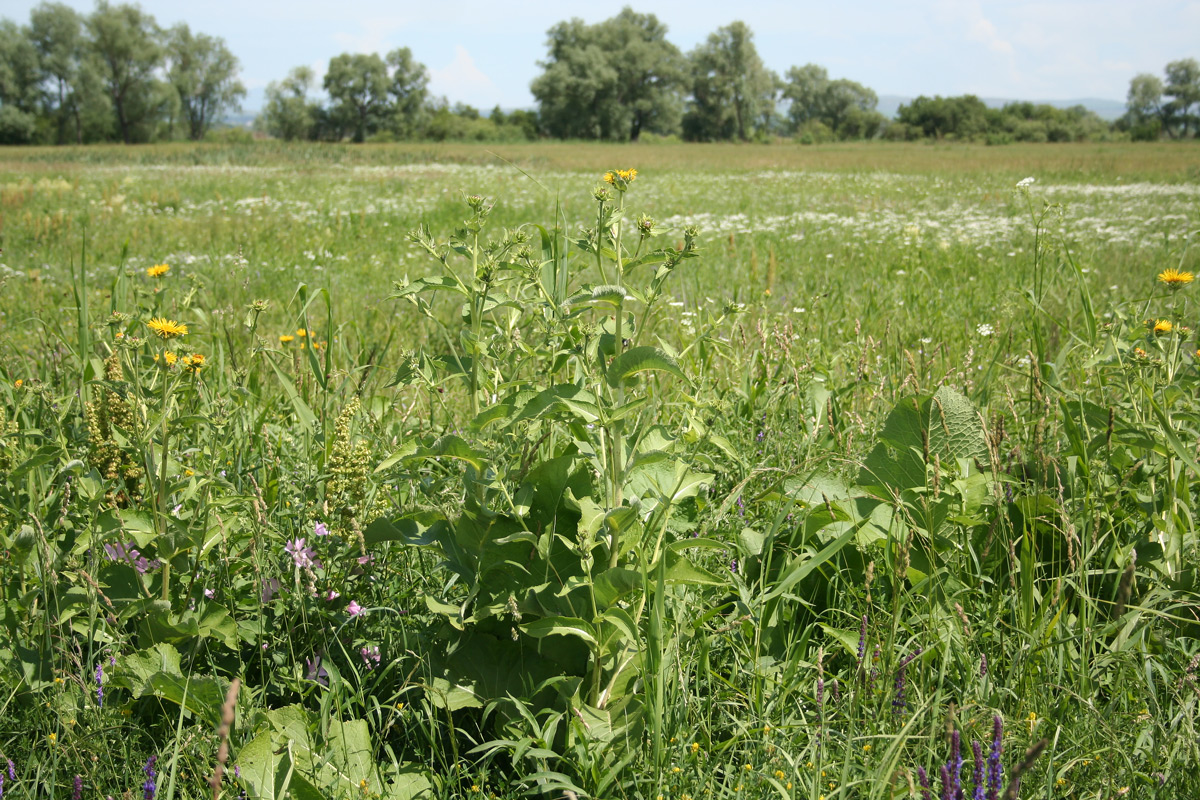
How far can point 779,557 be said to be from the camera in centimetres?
183

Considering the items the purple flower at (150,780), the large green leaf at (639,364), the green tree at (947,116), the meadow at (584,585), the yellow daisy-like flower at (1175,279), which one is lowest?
the purple flower at (150,780)

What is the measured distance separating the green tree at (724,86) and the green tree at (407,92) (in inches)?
1235

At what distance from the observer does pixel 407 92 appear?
8612 centimetres

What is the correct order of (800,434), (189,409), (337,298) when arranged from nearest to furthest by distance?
(189,409)
(800,434)
(337,298)

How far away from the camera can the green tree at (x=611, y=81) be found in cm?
7281

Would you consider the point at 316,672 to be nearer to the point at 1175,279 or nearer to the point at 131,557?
the point at 131,557

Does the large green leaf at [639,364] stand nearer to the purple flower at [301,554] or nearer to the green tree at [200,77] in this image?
the purple flower at [301,554]

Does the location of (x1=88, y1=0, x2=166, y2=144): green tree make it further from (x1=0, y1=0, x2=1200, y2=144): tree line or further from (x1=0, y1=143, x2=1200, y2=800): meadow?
(x1=0, y1=143, x2=1200, y2=800): meadow

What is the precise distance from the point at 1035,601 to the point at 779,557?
57 centimetres

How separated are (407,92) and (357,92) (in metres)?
5.69

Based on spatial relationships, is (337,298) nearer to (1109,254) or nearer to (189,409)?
(189,409)

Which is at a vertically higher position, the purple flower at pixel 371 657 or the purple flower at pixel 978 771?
the purple flower at pixel 978 771

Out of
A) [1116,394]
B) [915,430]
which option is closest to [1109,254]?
[1116,394]

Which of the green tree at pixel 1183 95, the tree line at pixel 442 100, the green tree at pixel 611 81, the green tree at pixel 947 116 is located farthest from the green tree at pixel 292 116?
the green tree at pixel 1183 95
